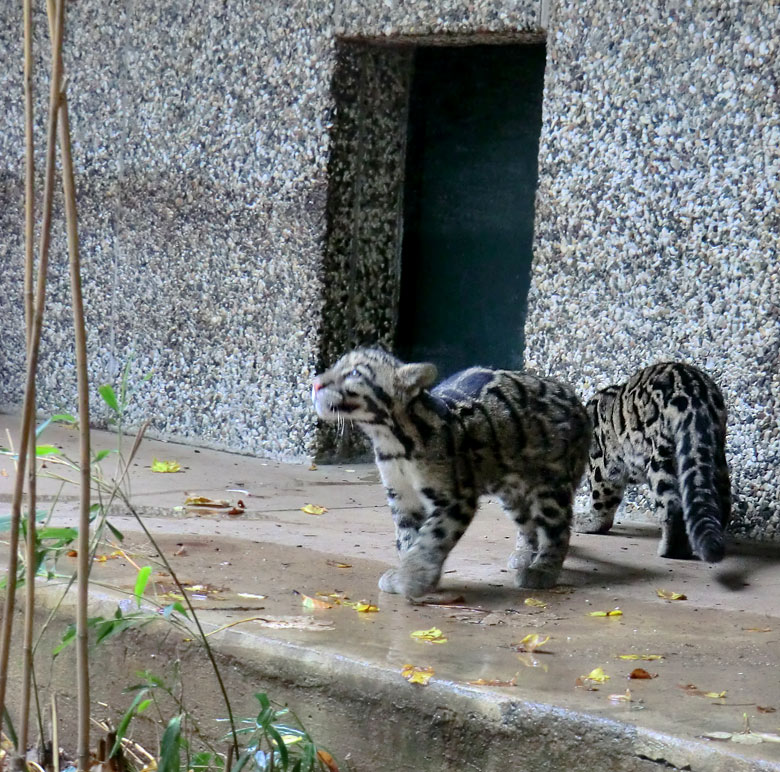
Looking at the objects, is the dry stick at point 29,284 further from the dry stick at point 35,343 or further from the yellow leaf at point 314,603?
the yellow leaf at point 314,603

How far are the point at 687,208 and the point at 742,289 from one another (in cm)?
51

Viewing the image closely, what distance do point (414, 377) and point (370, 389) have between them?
0.18 meters

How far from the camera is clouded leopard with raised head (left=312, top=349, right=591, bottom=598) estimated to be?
4.98 metres

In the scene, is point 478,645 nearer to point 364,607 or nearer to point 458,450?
point 364,607

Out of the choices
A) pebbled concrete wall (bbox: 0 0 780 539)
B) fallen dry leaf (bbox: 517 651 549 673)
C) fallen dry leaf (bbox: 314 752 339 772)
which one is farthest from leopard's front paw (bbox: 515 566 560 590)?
pebbled concrete wall (bbox: 0 0 780 539)

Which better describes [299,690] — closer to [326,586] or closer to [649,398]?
[326,586]

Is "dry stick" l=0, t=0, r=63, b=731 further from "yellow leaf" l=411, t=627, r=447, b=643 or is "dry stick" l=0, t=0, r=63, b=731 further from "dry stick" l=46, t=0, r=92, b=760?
"yellow leaf" l=411, t=627, r=447, b=643

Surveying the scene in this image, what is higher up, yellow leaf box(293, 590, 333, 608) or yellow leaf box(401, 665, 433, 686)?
yellow leaf box(401, 665, 433, 686)

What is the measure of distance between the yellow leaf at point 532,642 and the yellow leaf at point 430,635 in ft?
0.85

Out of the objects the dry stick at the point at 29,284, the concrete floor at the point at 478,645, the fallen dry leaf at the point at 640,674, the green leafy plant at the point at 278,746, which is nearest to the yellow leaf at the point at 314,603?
the concrete floor at the point at 478,645

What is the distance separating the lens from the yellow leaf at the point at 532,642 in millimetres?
4148

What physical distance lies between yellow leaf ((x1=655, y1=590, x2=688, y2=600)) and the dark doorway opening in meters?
3.73

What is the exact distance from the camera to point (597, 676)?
12.5 feet

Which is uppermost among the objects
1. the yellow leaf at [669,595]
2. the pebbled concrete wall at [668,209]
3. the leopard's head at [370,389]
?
the pebbled concrete wall at [668,209]
